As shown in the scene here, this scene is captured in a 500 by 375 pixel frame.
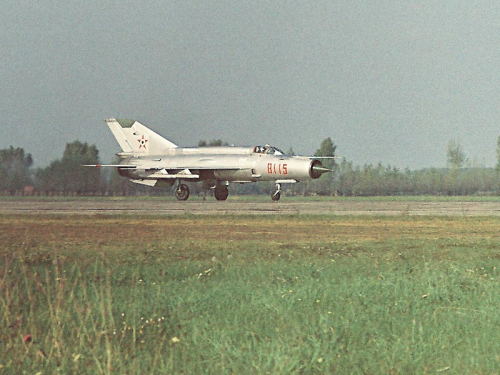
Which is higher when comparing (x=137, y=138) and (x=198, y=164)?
(x=137, y=138)

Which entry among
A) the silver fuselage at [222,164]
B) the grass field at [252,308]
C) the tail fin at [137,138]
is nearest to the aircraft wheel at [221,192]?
the silver fuselage at [222,164]

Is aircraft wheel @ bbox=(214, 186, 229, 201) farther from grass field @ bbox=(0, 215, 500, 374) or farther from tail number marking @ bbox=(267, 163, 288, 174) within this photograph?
grass field @ bbox=(0, 215, 500, 374)

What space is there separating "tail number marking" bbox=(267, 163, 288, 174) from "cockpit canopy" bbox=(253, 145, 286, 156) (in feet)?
2.71

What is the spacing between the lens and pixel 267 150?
36.9 meters

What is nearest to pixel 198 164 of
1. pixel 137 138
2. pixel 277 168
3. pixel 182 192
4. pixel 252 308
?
pixel 182 192

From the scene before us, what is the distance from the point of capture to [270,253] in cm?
1434

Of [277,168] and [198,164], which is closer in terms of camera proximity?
[277,168]

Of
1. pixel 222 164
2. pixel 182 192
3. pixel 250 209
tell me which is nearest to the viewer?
pixel 250 209

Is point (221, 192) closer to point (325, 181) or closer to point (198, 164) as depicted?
point (198, 164)

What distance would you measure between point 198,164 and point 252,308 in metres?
30.3

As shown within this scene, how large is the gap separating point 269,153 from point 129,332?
29487 mm

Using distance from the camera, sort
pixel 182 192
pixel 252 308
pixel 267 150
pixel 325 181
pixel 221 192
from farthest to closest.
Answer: pixel 325 181 → pixel 182 192 → pixel 221 192 → pixel 267 150 → pixel 252 308

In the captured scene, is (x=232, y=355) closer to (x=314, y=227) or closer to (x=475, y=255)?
(x=475, y=255)

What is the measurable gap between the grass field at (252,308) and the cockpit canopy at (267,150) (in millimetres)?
20263
